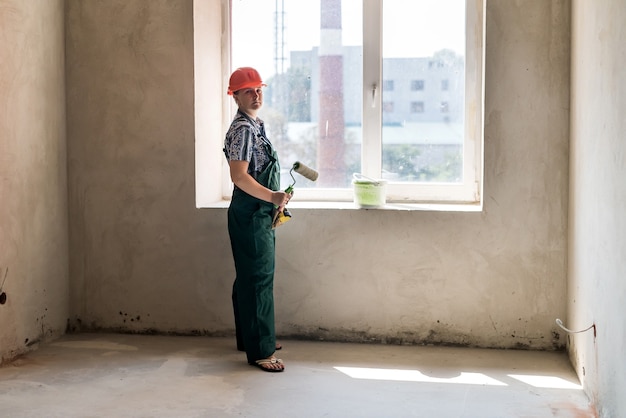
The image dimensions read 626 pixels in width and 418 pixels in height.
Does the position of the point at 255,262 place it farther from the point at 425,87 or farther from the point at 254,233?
the point at 425,87

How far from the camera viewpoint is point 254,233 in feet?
11.7

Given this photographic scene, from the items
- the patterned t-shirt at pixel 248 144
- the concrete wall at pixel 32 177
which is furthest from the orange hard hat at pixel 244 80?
the concrete wall at pixel 32 177

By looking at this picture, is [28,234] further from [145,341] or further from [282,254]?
[282,254]

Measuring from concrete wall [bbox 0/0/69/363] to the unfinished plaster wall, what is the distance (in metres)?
0.12

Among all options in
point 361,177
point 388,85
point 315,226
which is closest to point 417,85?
point 388,85

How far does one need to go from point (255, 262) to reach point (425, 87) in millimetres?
1429

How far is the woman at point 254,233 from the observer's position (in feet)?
11.7

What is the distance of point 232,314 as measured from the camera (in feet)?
13.8

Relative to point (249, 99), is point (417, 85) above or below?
above

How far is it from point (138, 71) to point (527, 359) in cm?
256

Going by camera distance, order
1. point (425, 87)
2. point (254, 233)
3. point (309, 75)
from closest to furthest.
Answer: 1. point (254, 233)
2. point (425, 87)
3. point (309, 75)

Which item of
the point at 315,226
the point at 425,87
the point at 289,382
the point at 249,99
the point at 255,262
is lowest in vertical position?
the point at 289,382

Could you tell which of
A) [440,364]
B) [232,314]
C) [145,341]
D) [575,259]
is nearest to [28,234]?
[145,341]

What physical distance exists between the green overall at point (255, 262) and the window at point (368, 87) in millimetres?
734
